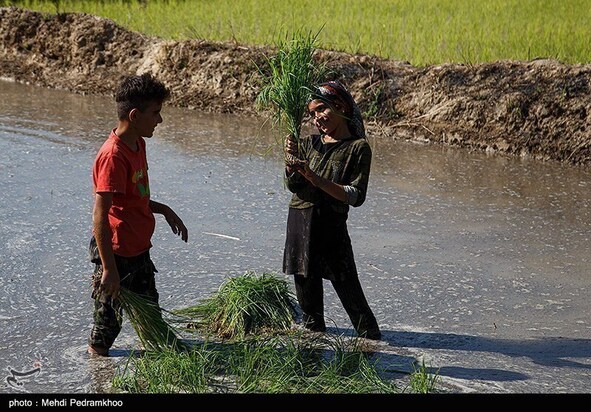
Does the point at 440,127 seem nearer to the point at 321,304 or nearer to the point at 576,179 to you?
the point at 576,179

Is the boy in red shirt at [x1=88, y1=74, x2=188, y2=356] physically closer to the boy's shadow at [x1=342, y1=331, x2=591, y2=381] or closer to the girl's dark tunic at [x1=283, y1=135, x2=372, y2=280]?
the girl's dark tunic at [x1=283, y1=135, x2=372, y2=280]

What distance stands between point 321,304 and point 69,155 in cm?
417

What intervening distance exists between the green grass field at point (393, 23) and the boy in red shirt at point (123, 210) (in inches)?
196

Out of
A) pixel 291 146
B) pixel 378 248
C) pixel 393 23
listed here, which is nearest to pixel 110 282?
pixel 291 146

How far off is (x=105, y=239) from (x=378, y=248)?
242 centimetres

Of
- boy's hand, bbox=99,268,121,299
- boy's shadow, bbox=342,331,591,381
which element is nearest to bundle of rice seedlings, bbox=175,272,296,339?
boy's shadow, bbox=342,331,591,381

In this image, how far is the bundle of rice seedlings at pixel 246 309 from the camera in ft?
15.8

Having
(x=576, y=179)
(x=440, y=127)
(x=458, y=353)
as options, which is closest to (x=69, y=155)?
(x=440, y=127)

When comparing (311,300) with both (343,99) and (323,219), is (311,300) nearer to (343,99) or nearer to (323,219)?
(323,219)

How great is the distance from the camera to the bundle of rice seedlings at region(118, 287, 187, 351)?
435cm

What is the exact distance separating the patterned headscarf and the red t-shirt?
A: 85cm

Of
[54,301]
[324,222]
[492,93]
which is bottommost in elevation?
[54,301]

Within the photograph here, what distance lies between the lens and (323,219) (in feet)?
15.5
